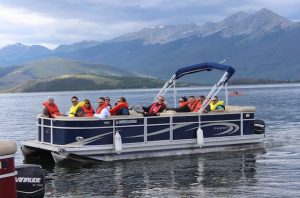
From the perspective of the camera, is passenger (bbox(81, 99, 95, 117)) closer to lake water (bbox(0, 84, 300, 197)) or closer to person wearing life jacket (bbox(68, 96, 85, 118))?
person wearing life jacket (bbox(68, 96, 85, 118))

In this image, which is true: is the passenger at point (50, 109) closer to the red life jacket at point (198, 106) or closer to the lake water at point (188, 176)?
the lake water at point (188, 176)

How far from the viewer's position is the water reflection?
17.5 m

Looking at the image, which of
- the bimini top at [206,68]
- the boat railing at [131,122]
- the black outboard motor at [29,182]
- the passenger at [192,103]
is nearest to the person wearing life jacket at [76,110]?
the boat railing at [131,122]

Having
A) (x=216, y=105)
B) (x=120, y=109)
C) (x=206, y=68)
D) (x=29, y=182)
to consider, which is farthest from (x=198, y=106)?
(x=29, y=182)

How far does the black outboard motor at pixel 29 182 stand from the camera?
1252cm

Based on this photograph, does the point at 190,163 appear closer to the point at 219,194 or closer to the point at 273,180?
the point at 273,180

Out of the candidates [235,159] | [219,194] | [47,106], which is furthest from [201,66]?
[219,194]

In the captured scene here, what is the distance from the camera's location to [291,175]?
64.7 feet

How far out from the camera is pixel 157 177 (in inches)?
786

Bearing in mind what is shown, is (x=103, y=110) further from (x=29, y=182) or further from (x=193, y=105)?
(x=29, y=182)

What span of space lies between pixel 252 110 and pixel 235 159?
3.85m

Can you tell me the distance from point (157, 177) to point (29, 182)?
26.7ft

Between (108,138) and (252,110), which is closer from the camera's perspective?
(108,138)

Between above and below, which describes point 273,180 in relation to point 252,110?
below
